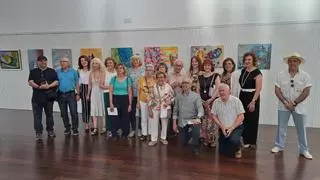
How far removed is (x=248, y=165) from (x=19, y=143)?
3728mm

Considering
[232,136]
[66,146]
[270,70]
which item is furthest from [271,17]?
[66,146]

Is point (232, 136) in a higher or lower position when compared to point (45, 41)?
lower

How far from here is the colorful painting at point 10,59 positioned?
26.6ft

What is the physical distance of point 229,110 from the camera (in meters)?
4.21

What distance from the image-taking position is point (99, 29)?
7.28 metres

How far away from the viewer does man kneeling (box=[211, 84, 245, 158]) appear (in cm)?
417

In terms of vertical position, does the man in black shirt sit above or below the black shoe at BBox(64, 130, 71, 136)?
above

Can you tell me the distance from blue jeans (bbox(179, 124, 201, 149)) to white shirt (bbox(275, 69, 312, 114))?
1.29m

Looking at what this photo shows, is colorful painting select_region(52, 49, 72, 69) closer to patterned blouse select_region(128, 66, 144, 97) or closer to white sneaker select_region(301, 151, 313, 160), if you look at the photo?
patterned blouse select_region(128, 66, 144, 97)

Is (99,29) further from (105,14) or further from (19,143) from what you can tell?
(19,143)

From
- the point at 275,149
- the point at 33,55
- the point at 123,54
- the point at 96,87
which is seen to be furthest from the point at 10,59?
the point at 275,149

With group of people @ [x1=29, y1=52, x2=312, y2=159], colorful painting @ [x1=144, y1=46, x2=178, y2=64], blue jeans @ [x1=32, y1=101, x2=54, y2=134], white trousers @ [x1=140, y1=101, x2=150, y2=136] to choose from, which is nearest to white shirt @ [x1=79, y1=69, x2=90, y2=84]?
group of people @ [x1=29, y1=52, x2=312, y2=159]

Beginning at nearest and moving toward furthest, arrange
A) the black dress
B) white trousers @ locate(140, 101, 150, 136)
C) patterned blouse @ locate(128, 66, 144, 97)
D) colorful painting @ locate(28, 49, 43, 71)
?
the black dress < white trousers @ locate(140, 101, 150, 136) < patterned blouse @ locate(128, 66, 144, 97) < colorful painting @ locate(28, 49, 43, 71)

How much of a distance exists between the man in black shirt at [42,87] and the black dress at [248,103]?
3159mm
